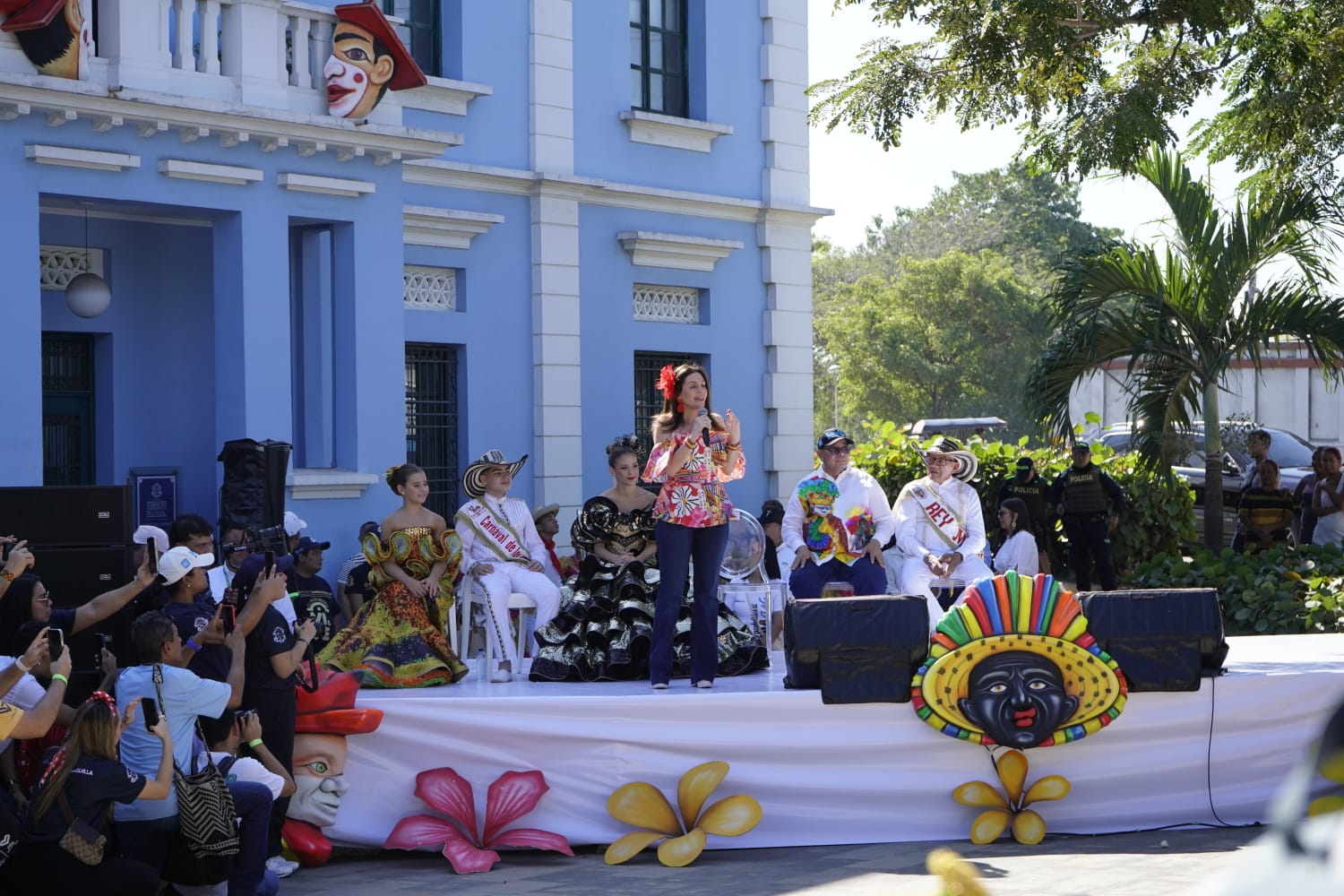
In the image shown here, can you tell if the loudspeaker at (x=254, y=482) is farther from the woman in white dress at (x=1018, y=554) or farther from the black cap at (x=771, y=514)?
the woman in white dress at (x=1018, y=554)

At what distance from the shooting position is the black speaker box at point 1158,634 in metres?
7.54

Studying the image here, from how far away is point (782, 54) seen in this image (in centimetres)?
1725

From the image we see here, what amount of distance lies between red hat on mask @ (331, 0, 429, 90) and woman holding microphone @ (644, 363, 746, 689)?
554 centimetres

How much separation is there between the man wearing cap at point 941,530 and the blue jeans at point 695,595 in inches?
81.6

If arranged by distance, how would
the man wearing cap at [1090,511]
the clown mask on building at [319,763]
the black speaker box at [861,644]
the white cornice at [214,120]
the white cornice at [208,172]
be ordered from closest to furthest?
the clown mask on building at [319,763] < the black speaker box at [861,644] < the white cornice at [214,120] < the white cornice at [208,172] < the man wearing cap at [1090,511]

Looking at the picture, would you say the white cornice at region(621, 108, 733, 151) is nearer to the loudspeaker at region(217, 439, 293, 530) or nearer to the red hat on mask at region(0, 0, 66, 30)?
the red hat on mask at region(0, 0, 66, 30)

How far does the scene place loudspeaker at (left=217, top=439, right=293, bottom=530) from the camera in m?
10.2

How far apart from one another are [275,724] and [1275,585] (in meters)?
8.73

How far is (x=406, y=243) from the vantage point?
14.0 metres

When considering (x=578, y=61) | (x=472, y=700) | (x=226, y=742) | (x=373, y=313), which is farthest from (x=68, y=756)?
(x=578, y=61)

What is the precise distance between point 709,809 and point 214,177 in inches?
255

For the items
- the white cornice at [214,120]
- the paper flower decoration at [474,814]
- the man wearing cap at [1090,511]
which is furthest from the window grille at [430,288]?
the paper flower decoration at [474,814]

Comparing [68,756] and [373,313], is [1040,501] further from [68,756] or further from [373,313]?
[68,756]

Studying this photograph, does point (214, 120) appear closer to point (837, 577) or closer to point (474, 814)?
point (837, 577)
